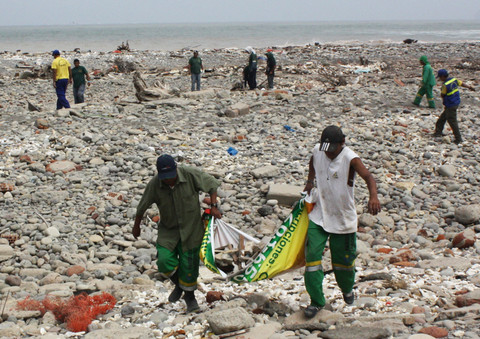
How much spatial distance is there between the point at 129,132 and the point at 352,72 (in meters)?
13.2

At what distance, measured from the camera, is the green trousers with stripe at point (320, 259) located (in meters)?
3.78

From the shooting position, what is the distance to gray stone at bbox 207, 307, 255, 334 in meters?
3.50

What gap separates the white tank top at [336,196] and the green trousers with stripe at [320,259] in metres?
0.08

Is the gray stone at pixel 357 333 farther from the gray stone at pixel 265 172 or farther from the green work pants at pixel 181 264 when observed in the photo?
the gray stone at pixel 265 172

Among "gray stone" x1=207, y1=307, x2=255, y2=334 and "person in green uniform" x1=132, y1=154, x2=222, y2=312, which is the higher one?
"person in green uniform" x1=132, y1=154, x2=222, y2=312

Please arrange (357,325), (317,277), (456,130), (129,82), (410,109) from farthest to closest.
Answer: (129,82) < (410,109) < (456,130) < (317,277) < (357,325)

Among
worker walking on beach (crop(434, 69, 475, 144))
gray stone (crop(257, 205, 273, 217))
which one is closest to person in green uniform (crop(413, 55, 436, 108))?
worker walking on beach (crop(434, 69, 475, 144))

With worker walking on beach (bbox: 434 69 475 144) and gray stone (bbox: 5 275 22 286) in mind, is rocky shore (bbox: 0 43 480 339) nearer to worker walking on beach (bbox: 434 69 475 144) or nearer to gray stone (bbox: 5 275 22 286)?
gray stone (bbox: 5 275 22 286)

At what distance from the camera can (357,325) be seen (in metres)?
3.49

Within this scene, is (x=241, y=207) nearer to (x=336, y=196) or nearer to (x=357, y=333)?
(x=336, y=196)

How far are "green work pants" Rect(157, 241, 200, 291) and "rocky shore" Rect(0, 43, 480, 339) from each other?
0.28 metres

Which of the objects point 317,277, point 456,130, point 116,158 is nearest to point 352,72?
point 456,130

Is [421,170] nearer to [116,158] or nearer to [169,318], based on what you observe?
[116,158]

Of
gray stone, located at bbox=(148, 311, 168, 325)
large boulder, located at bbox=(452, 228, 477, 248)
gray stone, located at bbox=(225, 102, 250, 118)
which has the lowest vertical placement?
gray stone, located at bbox=(148, 311, 168, 325)
